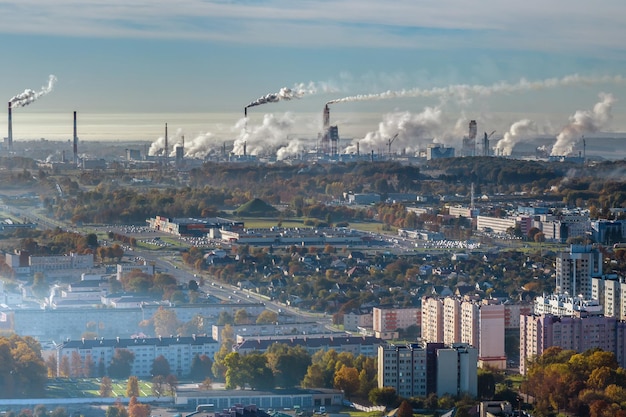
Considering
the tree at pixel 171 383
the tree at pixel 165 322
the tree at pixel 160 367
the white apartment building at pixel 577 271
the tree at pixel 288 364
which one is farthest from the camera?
the white apartment building at pixel 577 271

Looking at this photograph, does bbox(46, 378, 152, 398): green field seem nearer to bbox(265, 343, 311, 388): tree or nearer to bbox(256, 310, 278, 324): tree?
bbox(265, 343, 311, 388): tree

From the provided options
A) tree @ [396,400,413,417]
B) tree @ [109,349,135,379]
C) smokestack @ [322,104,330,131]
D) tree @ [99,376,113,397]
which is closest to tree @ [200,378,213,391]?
tree @ [99,376,113,397]

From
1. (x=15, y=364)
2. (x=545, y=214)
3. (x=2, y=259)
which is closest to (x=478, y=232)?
(x=545, y=214)

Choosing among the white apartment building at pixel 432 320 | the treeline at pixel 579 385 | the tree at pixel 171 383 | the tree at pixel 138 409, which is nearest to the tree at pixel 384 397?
the treeline at pixel 579 385

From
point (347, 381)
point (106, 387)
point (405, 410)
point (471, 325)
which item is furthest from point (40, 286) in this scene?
point (405, 410)

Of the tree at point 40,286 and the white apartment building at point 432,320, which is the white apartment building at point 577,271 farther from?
the tree at point 40,286

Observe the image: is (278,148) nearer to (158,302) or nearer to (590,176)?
(590,176)
